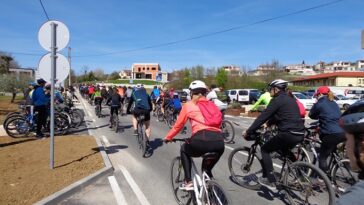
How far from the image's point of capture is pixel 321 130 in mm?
6559

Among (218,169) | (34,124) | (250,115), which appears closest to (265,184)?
(218,169)

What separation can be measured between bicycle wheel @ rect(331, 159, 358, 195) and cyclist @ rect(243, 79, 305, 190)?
76 centimetres

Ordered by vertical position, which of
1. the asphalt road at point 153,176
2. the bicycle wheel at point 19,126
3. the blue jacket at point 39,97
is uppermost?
the blue jacket at point 39,97

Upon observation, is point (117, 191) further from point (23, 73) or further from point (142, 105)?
point (23, 73)

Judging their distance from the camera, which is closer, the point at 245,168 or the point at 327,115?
the point at 327,115

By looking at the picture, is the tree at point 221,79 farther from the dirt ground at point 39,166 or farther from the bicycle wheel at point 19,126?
the dirt ground at point 39,166

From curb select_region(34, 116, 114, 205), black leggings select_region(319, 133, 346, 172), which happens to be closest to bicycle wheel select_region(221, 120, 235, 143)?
curb select_region(34, 116, 114, 205)

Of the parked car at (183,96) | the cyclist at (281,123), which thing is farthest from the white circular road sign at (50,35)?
the parked car at (183,96)

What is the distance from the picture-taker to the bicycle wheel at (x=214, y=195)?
451 centimetres

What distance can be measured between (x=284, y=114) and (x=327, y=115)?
3.77 feet

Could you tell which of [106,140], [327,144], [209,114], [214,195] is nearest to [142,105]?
[106,140]

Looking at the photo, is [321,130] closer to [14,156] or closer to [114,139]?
[14,156]

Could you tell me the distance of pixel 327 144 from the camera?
252 inches

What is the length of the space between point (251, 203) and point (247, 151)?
1.13 m
